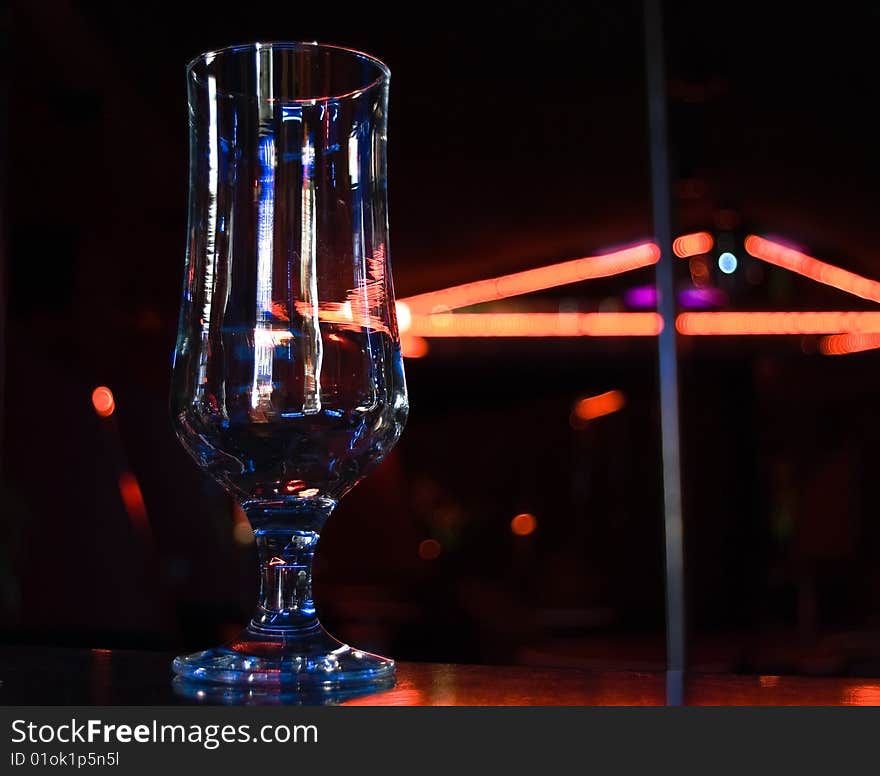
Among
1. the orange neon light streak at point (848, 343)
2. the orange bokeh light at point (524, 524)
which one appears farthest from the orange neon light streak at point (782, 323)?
the orange bokeh light at point (524, 524)

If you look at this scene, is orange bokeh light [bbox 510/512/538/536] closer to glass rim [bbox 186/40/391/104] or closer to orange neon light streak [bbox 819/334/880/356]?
orange neon light streak [bbox 819/334/880/356]

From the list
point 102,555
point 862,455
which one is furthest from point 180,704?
point 862,455

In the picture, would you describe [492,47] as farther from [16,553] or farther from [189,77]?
[189,77]

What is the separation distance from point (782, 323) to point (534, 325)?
74 centimetres

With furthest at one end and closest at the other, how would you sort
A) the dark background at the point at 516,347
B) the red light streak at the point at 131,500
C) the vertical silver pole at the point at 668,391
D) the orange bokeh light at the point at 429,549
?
the orange bokeh light at the point at 429,549 → the dark background at the point at 516,347 → the vertical silver pole at the point at 668,391 → the red light streak at the point at 131,500

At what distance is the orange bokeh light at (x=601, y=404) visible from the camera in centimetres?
327

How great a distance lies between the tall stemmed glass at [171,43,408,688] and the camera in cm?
43

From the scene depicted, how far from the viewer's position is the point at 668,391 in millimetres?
2572

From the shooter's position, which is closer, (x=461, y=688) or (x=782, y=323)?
(x=461, y=688)

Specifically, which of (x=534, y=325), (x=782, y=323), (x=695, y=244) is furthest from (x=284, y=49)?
(x=782, y=323)

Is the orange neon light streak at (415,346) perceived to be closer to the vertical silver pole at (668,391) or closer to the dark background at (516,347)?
the dark background at (516,347)

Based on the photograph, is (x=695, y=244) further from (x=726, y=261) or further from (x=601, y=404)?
(x=601, y=404)

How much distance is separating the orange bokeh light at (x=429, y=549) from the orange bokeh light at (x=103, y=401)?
1038mm

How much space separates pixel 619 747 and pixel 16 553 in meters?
2.40
